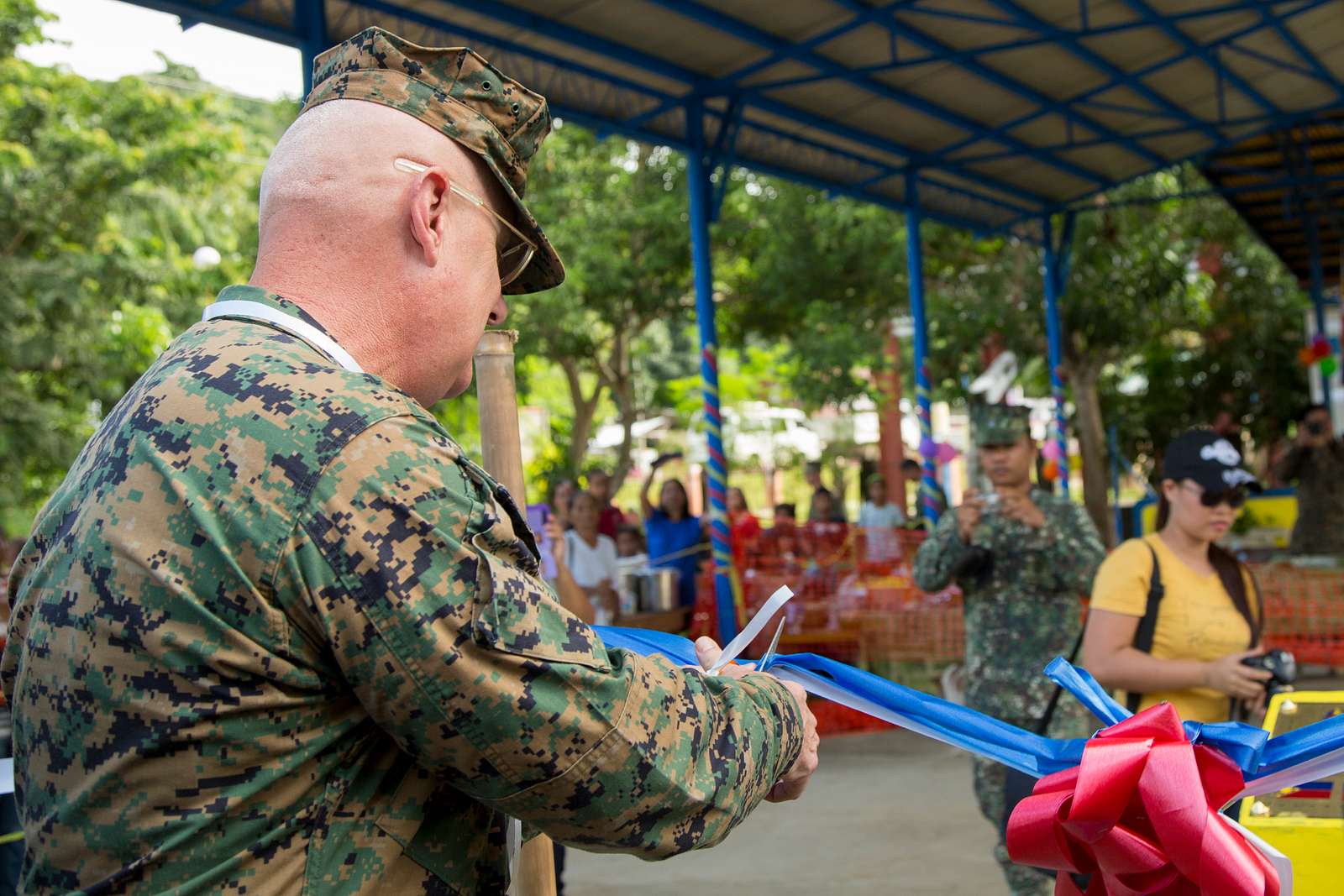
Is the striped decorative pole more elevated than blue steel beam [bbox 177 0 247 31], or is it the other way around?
blue steel beam [bbox 177 0 247 31]

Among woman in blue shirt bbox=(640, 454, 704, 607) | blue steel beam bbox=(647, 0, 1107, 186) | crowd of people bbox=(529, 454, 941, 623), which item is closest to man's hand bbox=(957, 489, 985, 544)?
crowd of people bbox=(529, 454, 941, 623)

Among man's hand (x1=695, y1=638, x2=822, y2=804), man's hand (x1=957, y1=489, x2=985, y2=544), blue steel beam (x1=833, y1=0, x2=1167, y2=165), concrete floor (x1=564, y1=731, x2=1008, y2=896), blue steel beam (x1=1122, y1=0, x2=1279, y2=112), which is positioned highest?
blue steel beam (x1=1122, y1=0, x2=1279, y2=112)

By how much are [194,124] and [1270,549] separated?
1590 centimetres

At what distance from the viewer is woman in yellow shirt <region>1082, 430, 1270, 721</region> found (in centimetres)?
343

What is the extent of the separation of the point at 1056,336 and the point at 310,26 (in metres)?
12.5

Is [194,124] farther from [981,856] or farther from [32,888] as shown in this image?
[32,888]

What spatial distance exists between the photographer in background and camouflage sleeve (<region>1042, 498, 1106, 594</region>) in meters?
8.04

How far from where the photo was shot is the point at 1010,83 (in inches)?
448

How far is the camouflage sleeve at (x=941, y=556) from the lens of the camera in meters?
4.50

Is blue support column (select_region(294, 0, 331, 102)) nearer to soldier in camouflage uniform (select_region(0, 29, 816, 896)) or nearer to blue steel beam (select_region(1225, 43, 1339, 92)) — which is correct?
soldier in camouflage uniform (select_region(0, 29, 816, 896))

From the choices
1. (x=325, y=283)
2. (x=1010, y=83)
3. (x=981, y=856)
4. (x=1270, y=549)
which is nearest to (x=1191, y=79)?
(x=1010, y=83)

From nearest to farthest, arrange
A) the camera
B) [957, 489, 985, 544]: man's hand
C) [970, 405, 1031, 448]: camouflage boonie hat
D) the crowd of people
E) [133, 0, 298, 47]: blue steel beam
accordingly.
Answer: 1. the camera
2. [957, 489, 985, 544]: man's hand
3. [970, 405, 1031, 448]: camouflage boonie hat
4. the crowd of people
5. [133, 0, 298, 47]: blue steel beam

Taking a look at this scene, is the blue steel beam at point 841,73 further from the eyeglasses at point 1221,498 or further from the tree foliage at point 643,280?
the eyeglasses at point 1221,498

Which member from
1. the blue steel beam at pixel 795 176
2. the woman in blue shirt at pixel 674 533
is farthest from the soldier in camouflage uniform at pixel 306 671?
the woman in blue shirt at pixel 674 533
